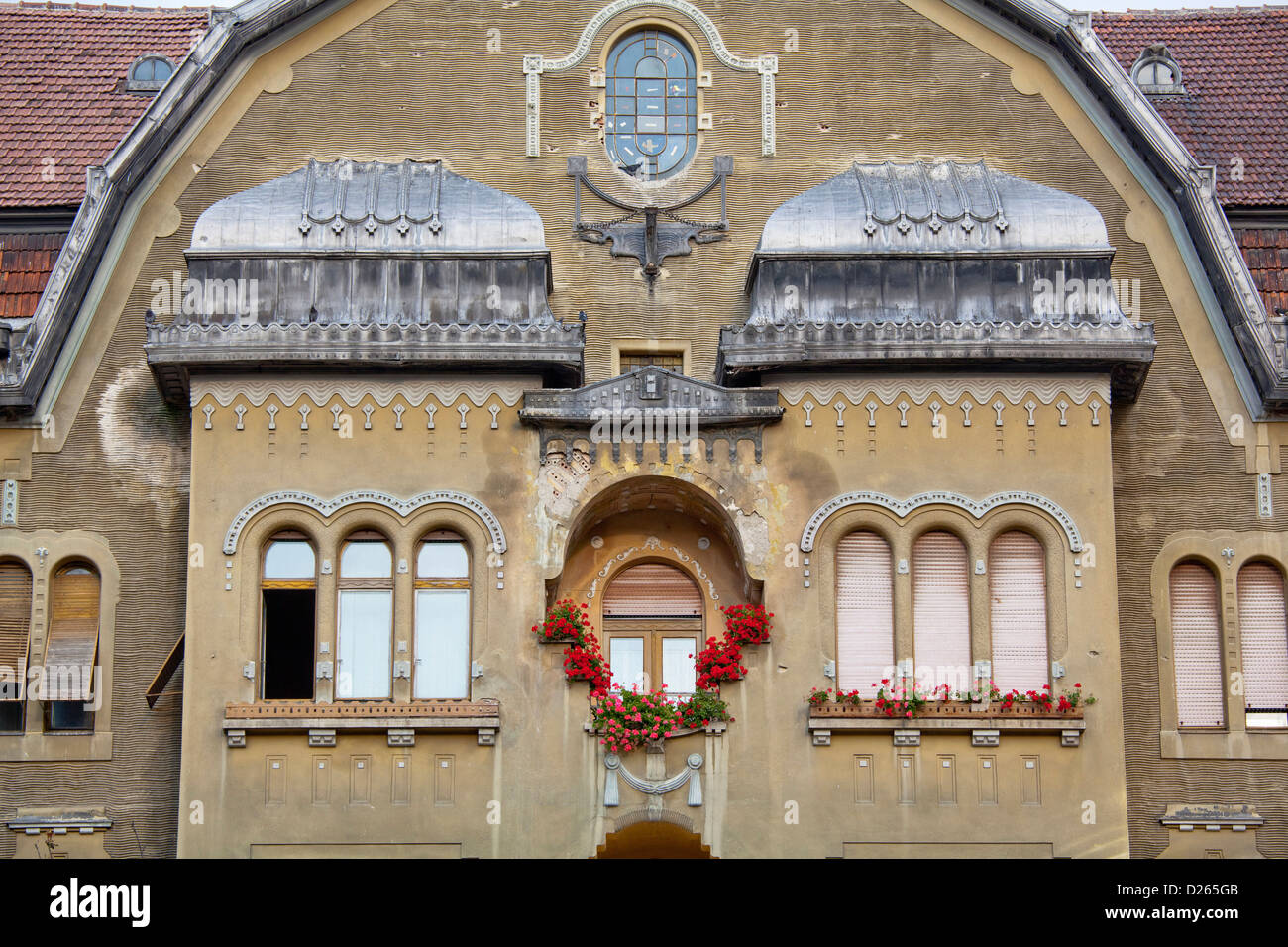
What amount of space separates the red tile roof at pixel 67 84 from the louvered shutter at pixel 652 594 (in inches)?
407

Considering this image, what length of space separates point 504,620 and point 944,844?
655cm

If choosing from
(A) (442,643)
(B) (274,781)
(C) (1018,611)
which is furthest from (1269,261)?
(B) (274,781)

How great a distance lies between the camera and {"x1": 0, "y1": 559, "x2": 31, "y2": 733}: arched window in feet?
94.1

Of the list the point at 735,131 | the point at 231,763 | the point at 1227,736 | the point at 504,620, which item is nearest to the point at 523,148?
the point at 735,131

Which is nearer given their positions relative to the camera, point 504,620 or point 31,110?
point 504,620

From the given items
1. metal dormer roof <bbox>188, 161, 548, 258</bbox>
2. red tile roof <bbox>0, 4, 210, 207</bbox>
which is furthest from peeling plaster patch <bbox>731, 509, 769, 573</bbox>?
red tile roof <bbox>0, 4, 210, 207</bbox>

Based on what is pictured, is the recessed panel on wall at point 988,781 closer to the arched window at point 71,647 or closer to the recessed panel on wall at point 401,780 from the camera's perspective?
the recessed panel on wall at point 401,780

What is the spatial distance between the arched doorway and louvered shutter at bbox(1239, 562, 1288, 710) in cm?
821

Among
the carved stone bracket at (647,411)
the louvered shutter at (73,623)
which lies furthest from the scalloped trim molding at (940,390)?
the louvered shutter at (73,623)

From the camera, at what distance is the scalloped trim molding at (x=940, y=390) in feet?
92.4

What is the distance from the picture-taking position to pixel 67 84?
33.6m

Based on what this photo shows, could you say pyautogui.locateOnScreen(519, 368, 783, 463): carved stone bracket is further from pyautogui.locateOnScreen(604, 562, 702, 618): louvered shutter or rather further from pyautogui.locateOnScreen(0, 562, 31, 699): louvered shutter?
pyautogui.locateOnScreen(0, 562, 31, 699): louvered shutter

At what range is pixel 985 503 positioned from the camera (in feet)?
91.5

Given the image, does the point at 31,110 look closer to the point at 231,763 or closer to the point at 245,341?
the point at 245,341
